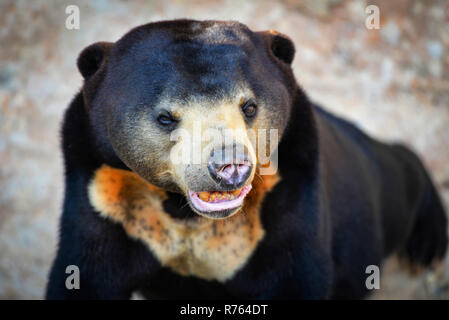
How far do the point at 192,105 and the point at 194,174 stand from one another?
361mm

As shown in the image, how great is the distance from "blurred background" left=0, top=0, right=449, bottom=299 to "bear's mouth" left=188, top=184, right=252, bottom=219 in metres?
3.77

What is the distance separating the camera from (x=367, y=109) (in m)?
8.56

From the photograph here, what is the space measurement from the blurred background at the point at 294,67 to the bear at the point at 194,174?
2.71 m

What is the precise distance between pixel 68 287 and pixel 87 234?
1.19 feet

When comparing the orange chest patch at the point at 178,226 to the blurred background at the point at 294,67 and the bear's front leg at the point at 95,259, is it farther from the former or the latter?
the blurred background at the point at 294,67

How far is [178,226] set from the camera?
453cm

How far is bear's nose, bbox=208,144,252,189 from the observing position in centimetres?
359

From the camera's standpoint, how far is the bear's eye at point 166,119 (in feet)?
12.7

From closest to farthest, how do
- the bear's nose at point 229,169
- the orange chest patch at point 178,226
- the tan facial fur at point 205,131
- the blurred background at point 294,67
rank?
the bear's nose at point 229,169 < the tan facial fur at point 205,131 < the orange chest patch at point 178,226 < the blurred background at point 294,67

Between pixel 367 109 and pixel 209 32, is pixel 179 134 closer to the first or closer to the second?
pixel 209 32

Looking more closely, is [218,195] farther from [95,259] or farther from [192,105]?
[95,259]

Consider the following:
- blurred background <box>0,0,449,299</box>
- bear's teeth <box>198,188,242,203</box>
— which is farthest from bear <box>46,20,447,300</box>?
blurred background <box>0,0,449,299</box>

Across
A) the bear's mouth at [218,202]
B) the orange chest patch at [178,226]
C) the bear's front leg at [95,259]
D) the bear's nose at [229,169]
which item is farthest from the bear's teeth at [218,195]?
the bear's front leg at [95,259]
